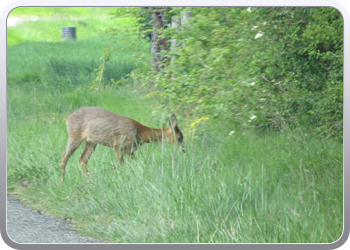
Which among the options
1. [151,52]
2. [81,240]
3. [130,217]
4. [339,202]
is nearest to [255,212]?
[339,202]

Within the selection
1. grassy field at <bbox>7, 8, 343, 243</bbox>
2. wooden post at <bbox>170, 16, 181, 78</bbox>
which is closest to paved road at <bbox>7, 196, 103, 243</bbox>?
grassy field at <bbox>7, 8, 343, 243</bbox>

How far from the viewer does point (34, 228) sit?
532 centimetres

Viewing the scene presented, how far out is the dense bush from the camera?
586cm

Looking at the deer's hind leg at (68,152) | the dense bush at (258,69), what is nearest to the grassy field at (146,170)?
the deer's hind leg at (68,152)

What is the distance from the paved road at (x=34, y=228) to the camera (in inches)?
203

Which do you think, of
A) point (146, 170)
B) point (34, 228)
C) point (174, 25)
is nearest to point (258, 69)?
point (174, 25)

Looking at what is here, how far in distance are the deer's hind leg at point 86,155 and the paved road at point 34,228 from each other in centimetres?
68

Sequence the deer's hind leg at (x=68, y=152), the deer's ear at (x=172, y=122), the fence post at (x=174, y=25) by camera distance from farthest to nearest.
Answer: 1. the fence post at (x=174, y=25)
2. the deer's hind leg at (x=68, y=152)
3. the deer's ear at (x=172, y=122)

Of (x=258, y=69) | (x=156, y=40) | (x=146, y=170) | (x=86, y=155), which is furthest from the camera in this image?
(x=156, y=40)

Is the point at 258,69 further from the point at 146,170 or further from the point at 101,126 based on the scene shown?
the point at 101,126

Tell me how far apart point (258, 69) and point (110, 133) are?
69.4 inches

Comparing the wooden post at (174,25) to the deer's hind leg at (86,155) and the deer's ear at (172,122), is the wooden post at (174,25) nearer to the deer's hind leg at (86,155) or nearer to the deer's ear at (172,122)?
the deer's ear at (172,122)

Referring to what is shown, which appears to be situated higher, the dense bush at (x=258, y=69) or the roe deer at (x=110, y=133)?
the dense bush at (x=258, y=69)
